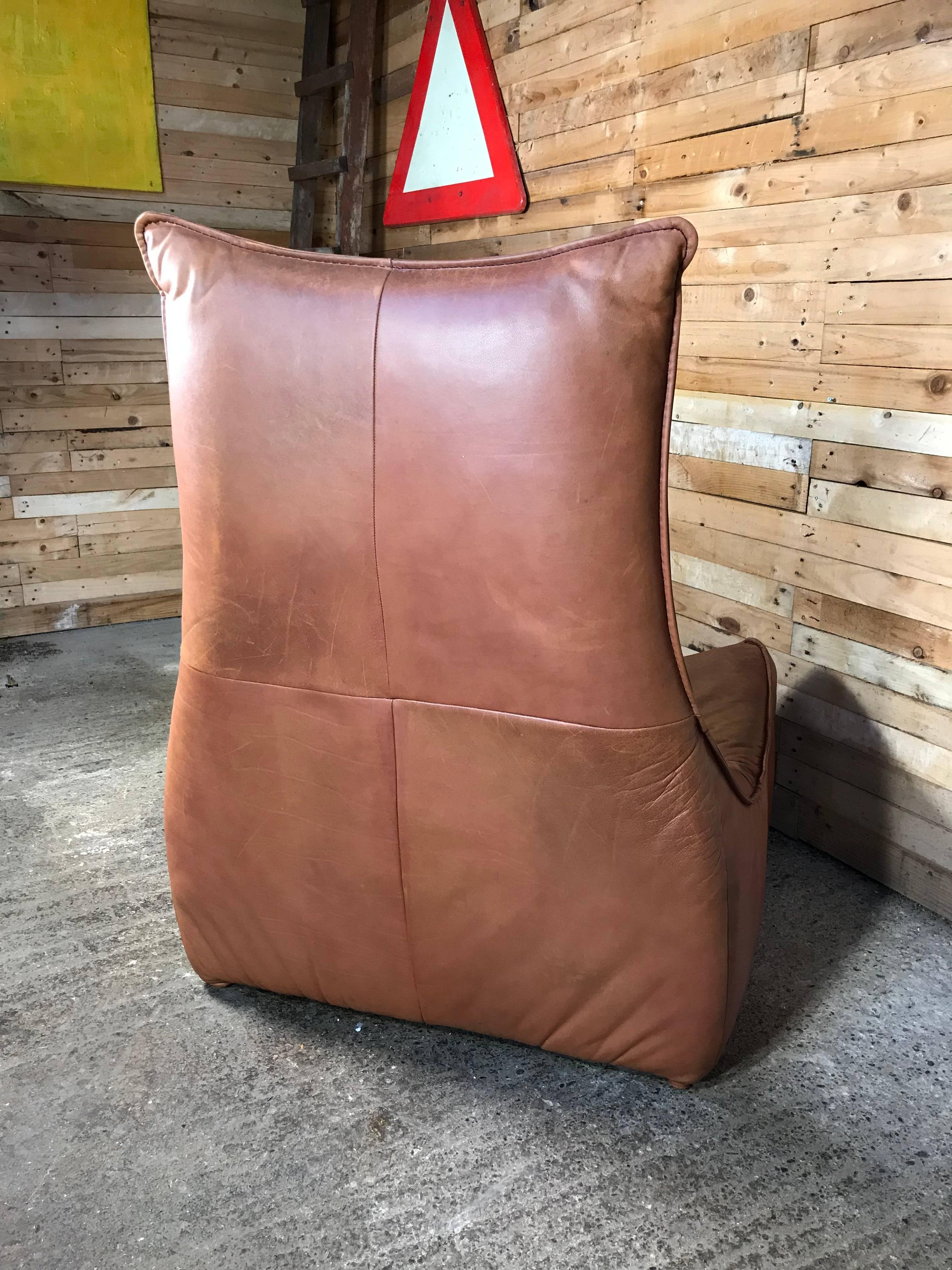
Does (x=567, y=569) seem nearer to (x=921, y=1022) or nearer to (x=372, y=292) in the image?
(x=372, y=292)

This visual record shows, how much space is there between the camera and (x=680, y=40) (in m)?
2.19

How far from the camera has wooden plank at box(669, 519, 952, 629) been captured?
6.00 feet

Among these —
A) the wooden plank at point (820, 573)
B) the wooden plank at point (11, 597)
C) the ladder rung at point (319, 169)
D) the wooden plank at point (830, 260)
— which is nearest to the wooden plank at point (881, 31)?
the wooden plank at point (830, 260)

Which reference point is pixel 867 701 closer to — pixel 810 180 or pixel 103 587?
pixel 810 180

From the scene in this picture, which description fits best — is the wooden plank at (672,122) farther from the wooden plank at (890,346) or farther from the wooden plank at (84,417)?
the wooden plank at (84,417)

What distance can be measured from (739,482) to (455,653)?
120cm

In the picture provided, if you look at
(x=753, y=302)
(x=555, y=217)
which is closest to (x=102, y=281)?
(x=555, y=217)

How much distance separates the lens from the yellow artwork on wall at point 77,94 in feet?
10.4

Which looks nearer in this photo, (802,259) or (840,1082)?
(840,1082)

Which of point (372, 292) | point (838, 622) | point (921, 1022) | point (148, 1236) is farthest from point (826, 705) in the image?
point (148, 1236)

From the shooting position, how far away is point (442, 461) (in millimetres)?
1142

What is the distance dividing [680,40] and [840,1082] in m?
2.05

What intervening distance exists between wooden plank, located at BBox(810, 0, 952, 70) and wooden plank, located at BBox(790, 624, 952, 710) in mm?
1040

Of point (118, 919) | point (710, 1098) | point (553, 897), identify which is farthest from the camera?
point (118, 919)
